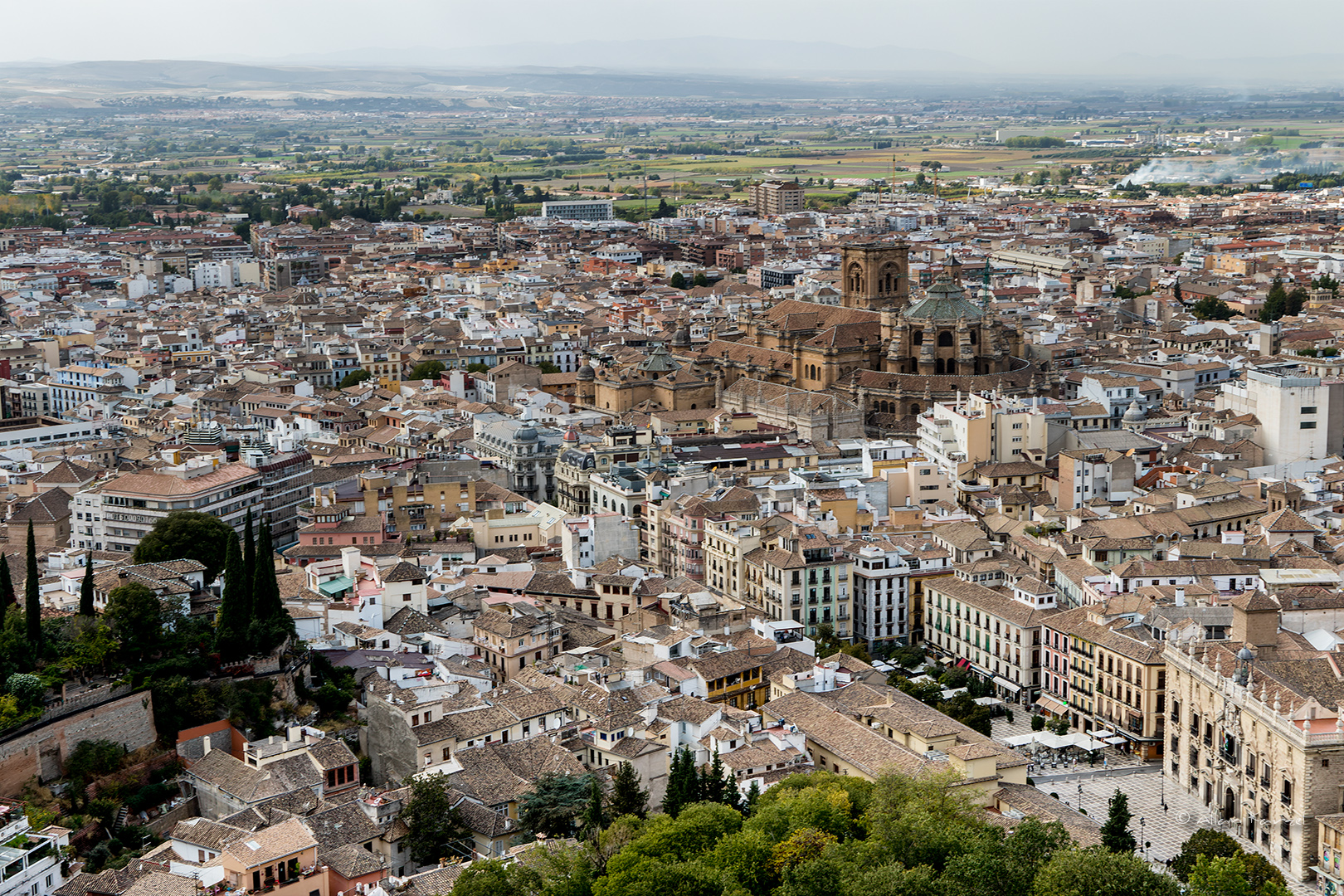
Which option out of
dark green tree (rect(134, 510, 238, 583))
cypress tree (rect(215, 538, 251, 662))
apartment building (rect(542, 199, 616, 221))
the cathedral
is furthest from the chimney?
apartment building (rect(542, 199, 616, 221))

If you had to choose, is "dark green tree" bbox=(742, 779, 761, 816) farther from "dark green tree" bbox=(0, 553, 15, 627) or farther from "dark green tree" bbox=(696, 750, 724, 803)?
"dark green tree" bbox=(0, 553, 15, 627)

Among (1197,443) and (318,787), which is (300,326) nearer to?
(1197,443)

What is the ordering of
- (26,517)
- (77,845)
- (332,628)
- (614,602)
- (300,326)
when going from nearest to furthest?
1. (77,845)
2. (332,628)
3. (614,602)
4. (26,517)
5. (300,326)

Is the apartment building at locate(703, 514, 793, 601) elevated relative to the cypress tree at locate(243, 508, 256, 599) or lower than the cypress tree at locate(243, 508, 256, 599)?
lower

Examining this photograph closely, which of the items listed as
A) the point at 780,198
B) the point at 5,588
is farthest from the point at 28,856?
the point at 780,198

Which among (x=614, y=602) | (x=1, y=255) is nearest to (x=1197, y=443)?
(x=614, y=602)

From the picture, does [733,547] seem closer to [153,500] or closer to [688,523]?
[688,523]

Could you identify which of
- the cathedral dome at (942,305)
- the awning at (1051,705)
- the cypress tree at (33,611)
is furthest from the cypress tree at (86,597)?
the cathedral dome at (942,305)
